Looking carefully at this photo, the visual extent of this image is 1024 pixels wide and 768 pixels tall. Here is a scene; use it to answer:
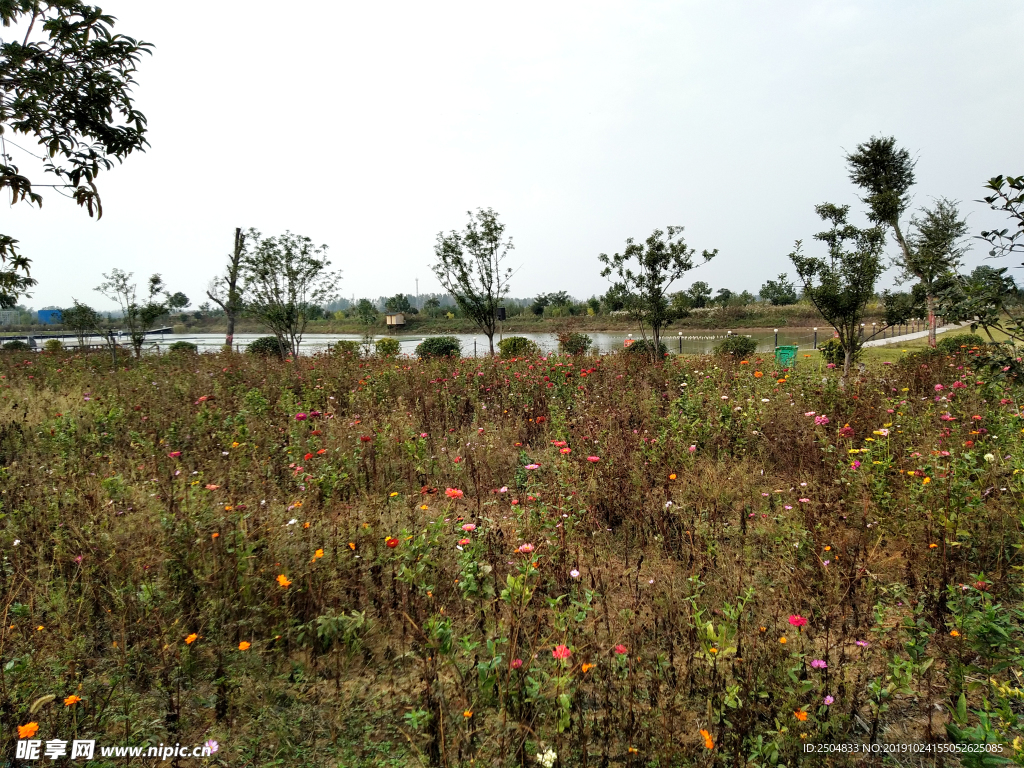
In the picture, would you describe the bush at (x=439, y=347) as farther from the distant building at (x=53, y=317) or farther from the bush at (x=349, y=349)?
the distant building at (x=53, y=317)

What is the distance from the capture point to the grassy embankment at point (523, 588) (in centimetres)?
187

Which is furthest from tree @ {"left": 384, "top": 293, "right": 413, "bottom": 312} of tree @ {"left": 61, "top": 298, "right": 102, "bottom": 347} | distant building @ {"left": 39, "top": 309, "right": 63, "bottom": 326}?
tree @ {"left": 61, "top": 298, "right": 102, "bottom": 347}

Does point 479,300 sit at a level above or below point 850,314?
above

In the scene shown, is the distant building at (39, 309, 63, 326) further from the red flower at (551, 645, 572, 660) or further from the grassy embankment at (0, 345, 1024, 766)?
the red flower at (551, 645, 572, 660)

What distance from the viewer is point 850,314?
859cm

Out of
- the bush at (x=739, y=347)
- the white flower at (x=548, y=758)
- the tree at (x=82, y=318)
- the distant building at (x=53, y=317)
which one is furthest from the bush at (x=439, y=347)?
the white flower at (x=548, y=758)

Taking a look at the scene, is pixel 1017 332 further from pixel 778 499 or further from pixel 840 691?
pixel 840 691

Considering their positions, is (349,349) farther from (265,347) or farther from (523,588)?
(523,588)

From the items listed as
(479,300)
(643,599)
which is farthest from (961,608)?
(479,300)

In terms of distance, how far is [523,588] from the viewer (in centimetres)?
227

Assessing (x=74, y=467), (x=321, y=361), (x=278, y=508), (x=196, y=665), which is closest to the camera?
(x=196, y=665)

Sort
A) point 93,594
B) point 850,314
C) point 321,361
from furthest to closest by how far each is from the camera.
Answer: point 321,361, point 850,314, point 93,594

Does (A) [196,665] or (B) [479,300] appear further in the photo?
(B) [479,300]

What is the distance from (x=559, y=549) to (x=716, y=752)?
1.27 metres
